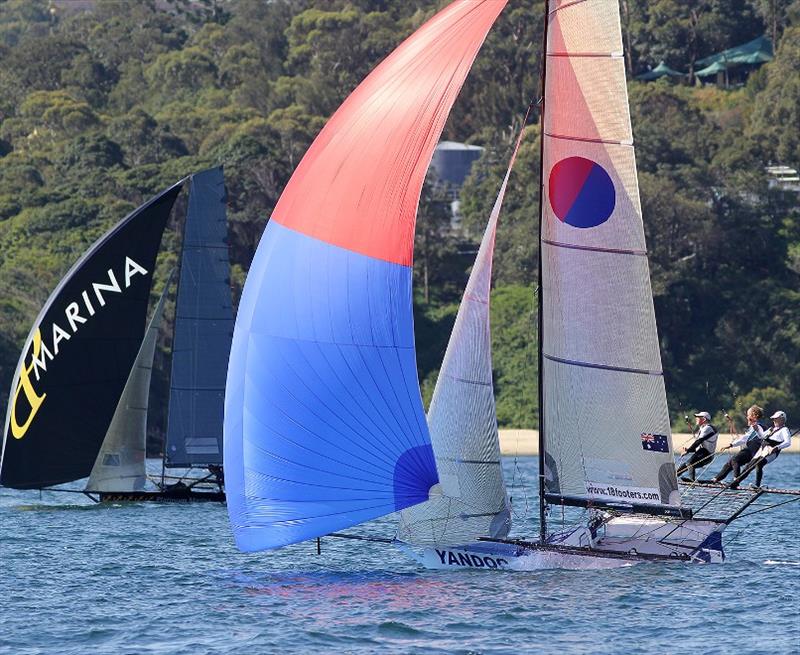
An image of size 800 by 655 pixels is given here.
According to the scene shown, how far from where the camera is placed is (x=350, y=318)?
1909 cm

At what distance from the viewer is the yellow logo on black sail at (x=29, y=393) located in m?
31.1

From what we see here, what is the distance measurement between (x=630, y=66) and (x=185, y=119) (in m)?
23.4

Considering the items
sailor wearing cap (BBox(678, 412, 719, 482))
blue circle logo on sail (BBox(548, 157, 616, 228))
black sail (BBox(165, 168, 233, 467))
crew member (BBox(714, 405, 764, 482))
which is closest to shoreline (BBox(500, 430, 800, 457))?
black sail (BBox(165, 168, 233, 467))

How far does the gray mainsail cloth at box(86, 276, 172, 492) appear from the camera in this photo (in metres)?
32.2

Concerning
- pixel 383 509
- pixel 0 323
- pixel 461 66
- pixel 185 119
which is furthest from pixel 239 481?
pixel 185 119

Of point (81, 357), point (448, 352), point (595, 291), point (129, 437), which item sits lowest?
point (129, 437)

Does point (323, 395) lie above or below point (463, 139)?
below

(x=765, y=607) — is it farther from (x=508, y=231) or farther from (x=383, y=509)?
(x=508, y=231)

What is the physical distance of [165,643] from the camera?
58.5 feet

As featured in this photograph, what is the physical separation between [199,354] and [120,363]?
1507 millimetres

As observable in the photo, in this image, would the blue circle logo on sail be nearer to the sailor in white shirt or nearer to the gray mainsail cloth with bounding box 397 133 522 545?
the gray mainsail cloth with bounding box 397 133 522 545

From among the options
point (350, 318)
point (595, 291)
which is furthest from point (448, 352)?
point (350, 318)

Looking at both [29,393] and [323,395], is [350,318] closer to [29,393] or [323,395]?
[323,395]

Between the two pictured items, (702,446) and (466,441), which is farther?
(702,446)
